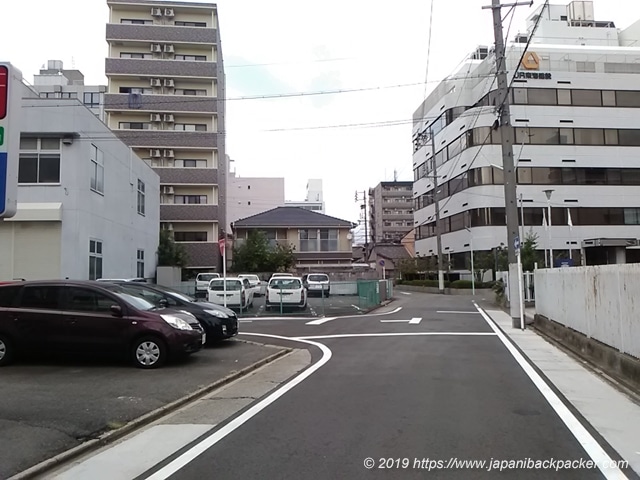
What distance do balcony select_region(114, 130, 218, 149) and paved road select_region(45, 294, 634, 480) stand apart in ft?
150

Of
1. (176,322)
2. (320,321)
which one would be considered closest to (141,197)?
(320,321)

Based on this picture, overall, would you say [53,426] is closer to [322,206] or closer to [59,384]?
[59,384]

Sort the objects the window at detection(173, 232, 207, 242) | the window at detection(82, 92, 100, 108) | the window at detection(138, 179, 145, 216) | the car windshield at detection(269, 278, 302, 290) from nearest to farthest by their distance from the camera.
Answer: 1. the car windshield at detection(269, 278, 302, 290)
2. the window at detection(138, 179, 145, 216)
3. the window at detection(173, 232, 207, 242)
4. the window at detection(82, 92, 100, 108)

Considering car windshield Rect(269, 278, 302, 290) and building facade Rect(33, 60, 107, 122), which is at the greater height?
building facade Rect(33, 60, 107, 122)

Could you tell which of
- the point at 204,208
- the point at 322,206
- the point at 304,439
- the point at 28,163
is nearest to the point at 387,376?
the point at 304,439

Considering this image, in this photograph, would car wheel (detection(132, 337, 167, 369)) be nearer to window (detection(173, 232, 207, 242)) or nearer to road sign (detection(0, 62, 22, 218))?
road sign (detection(0, 62, 22, 218))

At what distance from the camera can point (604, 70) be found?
5219 centimetres

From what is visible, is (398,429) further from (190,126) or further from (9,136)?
(190,126)

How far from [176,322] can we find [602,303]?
7.83 meters

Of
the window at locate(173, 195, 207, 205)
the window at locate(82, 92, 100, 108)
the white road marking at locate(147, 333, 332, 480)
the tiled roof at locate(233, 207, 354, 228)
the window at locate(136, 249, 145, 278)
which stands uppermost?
the window at locate(82, 92, 100, 108)

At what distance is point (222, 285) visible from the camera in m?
23.3

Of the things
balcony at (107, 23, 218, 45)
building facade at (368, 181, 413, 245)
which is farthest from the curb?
building facade at (368, 181, 413, 245)

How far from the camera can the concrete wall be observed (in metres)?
8.49

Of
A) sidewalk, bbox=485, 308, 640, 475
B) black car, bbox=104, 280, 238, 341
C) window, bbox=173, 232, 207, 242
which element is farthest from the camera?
window, bbox=173, 232, 207, 242
